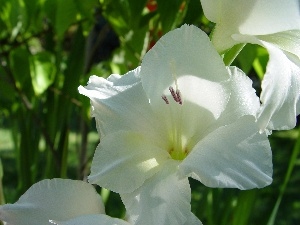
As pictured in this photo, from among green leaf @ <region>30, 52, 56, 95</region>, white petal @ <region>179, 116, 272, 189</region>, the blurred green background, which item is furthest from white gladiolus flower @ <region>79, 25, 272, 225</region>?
green leaf @ <region>30, 52, 56, 95</region>

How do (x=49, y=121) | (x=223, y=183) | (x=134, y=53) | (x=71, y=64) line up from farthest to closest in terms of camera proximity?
(x=49, y=121) → (x=71, y=64) → (x=134, y=53) → (x=223, y=183)

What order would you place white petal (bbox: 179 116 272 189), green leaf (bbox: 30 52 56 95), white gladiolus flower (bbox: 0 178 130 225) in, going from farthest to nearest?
green leaf (bbox: 30 52 56 95) < white gladiolus flower (bbox: 0 178 130 225) < white petal (bbox: 179 116 272 189)

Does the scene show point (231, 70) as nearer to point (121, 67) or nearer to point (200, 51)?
point (200, 51)

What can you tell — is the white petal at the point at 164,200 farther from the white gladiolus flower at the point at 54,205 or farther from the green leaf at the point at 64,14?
the green leaf at the point at 64,14

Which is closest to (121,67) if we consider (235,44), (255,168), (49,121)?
(49,121)

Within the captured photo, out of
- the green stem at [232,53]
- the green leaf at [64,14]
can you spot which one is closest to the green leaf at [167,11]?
the green leaf at [64,14]

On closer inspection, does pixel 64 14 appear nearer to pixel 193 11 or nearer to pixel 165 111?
pixel 193 11

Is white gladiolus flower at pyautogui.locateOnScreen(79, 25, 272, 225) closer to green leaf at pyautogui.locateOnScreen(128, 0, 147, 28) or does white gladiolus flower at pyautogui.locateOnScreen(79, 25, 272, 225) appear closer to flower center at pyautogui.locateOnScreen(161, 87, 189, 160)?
flower center at pyautogui.locateOnScreen(161, 87, 189, 160)

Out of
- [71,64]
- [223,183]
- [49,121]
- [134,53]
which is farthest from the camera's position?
[49,121]

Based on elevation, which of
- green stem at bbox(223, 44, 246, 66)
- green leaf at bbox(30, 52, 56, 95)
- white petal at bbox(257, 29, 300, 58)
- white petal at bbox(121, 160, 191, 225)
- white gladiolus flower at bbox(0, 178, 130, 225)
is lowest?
green leaf at bbox(30, 52, 56, 95)
